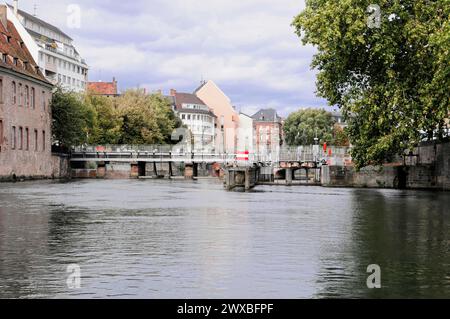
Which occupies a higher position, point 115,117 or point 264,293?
point 115,117

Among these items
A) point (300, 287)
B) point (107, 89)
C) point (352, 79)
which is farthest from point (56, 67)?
point (300, 287)

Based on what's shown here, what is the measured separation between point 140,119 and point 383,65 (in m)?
71.1

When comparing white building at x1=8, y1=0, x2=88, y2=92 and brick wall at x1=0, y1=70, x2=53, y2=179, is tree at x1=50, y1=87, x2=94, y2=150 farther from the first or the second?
white building at x1=8, y1=0, x2=88, y2=92

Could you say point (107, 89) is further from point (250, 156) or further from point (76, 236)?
point (76, 236)

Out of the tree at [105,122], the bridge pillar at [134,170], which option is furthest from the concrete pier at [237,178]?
the tree at [105,122]

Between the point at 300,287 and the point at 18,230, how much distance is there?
38.2 feet

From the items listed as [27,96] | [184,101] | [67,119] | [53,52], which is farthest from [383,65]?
[184,101]

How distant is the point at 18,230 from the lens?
2158cm

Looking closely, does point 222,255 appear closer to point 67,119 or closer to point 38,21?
point 67,119

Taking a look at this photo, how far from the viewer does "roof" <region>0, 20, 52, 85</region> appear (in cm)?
7612

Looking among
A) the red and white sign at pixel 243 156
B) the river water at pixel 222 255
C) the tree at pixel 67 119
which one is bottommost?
the river water at pixel 222 255

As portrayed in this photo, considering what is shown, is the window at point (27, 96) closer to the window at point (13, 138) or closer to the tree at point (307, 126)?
the window at point (13, 138)

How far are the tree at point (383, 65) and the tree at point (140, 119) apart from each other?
6483 centimetres

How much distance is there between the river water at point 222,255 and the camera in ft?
Result: 39.7
